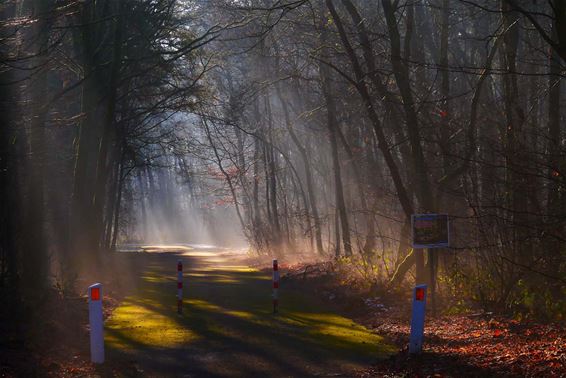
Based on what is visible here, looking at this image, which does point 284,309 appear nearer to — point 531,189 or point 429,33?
point 531,189

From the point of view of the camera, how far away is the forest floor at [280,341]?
31.1 ft

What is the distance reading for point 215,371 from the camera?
9.99 metres

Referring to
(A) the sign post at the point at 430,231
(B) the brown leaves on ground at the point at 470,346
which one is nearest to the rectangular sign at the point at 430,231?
(A) the sign post at the point at 430,231

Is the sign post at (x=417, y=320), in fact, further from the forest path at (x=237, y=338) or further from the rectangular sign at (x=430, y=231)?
the rectangular sign at (x=430, y=231)

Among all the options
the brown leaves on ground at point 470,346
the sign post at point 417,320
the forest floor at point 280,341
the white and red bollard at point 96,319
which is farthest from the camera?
the sign post at point 417,320

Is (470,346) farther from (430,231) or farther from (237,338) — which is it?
(237,338)

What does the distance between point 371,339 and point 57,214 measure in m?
19.2

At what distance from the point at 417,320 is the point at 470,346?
3.92 feet

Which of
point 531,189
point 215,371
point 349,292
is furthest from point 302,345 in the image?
point 349,292

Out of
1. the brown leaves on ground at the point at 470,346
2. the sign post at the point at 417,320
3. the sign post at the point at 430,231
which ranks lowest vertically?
the brown leaves on ground at the point at 470,346

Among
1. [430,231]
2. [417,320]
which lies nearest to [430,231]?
[430,231]

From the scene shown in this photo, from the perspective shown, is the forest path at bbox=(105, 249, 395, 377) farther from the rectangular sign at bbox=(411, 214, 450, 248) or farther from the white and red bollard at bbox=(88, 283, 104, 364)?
the rectangular sign at bbox=(411, 214, 450, 248)

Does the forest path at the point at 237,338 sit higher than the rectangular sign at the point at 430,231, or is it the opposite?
the rectangular sign at the point at 430,231

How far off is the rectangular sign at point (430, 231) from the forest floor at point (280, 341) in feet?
4.61
